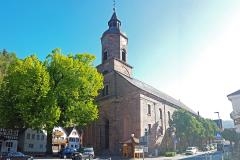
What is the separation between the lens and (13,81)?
34.9 metres

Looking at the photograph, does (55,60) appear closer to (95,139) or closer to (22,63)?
(22,63)

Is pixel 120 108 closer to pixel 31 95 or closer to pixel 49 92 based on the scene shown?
pixel 49 92

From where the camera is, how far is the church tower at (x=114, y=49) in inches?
1906

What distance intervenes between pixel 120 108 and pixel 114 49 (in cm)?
1048

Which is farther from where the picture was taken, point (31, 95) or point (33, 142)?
point (33, 142)

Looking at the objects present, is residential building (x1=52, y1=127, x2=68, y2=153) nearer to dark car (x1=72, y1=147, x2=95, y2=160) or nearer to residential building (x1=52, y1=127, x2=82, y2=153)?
residential building (x1=52, y1=127, x2=82, y2=153)

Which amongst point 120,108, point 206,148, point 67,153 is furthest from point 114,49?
point 206,148

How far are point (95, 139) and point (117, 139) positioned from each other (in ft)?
21.1

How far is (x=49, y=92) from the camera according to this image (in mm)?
35531

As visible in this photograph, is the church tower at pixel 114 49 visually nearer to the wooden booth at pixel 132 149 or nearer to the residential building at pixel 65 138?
the wooden booth at pixel 132 149

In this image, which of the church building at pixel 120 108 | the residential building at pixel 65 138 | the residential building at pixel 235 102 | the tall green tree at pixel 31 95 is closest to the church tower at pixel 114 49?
the church building at pixel 120 108

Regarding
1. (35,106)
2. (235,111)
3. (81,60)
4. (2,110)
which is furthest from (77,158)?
(235,111)

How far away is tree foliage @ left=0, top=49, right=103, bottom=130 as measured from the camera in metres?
33.8

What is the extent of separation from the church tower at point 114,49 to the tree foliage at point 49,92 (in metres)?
7.14
